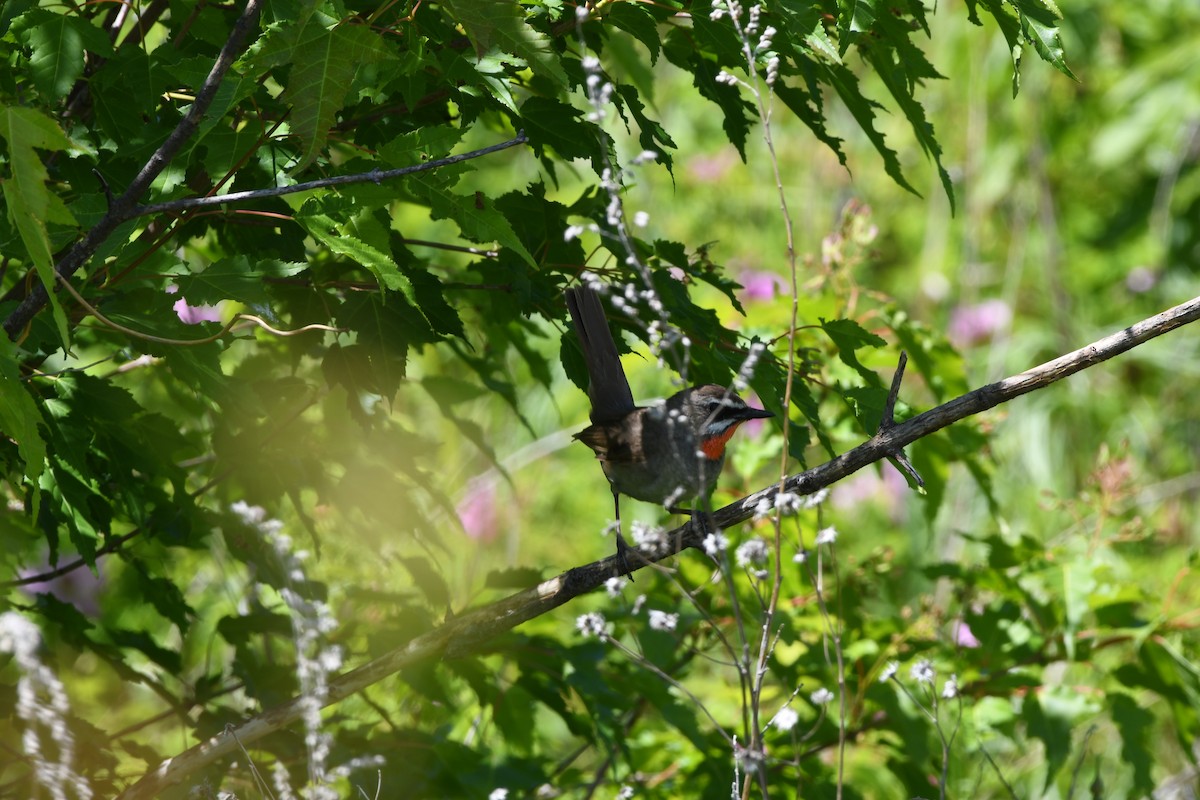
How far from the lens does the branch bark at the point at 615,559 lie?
1959 millimetres

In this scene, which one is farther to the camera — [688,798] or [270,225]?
[688,798]

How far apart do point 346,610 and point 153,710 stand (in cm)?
206

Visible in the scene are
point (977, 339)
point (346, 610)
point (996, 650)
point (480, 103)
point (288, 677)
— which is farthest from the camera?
point (977, 339)

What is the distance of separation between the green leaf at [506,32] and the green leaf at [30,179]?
62 cm

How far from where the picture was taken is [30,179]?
61.8 inches

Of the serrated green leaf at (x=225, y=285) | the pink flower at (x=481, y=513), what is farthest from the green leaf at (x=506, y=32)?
the pink flower at (x=481, y=513)

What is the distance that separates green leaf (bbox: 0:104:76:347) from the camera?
5.13ft

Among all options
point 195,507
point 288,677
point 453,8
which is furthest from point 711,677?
point 453,8

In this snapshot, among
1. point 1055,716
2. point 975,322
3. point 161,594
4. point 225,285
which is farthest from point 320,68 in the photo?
point 975,322

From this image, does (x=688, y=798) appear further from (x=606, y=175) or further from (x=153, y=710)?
(x=153, y=710)

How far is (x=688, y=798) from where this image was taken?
3.26 meters

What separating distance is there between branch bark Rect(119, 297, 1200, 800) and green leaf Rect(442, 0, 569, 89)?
78 cm

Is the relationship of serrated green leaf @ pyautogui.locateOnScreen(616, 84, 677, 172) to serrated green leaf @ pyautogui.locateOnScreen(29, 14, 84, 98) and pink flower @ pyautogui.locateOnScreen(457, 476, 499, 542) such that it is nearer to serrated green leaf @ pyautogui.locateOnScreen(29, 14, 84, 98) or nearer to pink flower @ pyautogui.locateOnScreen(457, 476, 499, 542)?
serrated green leaf @ pyautogui.locateOnScreen(29, 14, 84, 98)

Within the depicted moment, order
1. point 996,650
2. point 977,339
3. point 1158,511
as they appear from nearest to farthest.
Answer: point 996,650
point 1158,511
point 977,339
